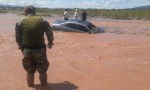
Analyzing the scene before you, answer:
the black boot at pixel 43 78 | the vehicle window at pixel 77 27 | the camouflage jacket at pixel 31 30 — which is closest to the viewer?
the camouflage jacket at pixel 31 30

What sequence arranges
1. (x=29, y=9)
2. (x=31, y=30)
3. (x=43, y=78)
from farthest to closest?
(x=43, y=78) → (x=29, y=9) → (x=31, y=30)

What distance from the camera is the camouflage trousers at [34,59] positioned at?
658cm

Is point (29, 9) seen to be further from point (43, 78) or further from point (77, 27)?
point (77, 27)

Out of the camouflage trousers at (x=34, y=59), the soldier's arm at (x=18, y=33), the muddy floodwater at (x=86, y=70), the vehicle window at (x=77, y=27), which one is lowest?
the vehicle window at (x=77, y=27)

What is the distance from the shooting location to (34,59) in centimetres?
671

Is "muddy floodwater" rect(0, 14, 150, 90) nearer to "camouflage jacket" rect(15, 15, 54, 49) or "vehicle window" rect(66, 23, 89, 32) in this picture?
"camouflage jacket" rect(15, 15, 54, 49)

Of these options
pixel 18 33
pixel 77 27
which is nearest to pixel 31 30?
pixel 18 33

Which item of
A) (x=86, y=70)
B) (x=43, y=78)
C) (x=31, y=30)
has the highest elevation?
(x=31, y=30)

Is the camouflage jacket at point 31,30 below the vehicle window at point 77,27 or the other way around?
the other way around

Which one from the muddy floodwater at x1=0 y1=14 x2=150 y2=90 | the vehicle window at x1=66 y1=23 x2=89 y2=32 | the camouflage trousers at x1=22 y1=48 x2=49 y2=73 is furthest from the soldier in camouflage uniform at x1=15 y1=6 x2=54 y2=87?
the vehicle window at x1=66 y1=23 x2=89 y2=32

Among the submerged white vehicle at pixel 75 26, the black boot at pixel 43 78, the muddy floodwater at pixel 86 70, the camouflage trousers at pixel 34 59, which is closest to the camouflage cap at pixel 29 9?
the camouflage trousers at pixel 34 59

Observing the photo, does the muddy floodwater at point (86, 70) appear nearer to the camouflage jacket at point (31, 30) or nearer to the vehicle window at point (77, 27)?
the camouflage jacket at point (31, 30)

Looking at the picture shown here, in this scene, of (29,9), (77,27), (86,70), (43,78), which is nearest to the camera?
(29,9)

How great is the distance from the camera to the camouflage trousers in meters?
6.58
